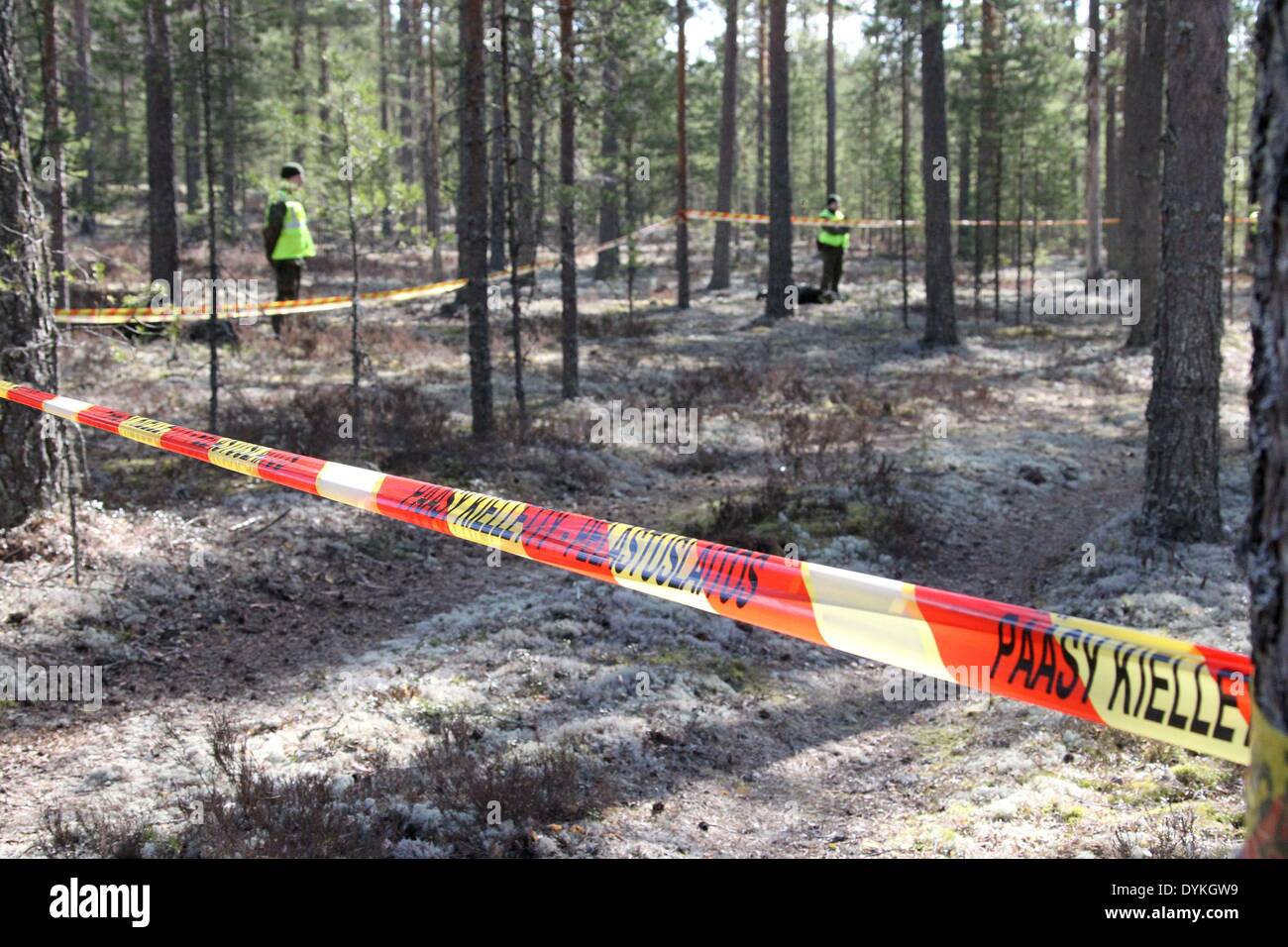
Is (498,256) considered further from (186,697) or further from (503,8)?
(186,697)

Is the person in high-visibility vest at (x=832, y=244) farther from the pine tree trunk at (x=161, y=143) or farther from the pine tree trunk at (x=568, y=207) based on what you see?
the pine tree trunk at (x=161, y=143)

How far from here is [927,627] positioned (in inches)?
111

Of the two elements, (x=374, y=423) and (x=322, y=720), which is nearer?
(x=322, y=720)

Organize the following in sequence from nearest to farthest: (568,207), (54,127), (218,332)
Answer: (568,207) < (54,127) < (218,332)

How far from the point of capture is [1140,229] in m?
17.5

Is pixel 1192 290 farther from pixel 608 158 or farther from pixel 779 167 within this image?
pixel 779 167

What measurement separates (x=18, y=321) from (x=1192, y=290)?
8.67 meters

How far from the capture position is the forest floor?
173 inches

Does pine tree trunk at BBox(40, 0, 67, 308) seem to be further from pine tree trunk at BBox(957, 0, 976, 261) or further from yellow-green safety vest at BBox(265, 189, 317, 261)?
pine tree trunk at BBox(957, 0, 976, 261)

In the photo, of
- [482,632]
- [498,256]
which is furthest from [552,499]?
[498,256]

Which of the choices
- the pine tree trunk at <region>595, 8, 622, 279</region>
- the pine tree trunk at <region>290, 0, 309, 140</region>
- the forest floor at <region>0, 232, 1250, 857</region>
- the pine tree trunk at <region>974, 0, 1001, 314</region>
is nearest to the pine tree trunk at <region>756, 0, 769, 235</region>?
the pine tree trunk at <region>974, 0, 1001, 314</region>

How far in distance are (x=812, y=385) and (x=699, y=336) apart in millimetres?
5322

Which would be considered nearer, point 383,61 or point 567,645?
point 567,645

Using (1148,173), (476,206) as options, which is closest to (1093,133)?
(1148,173)
